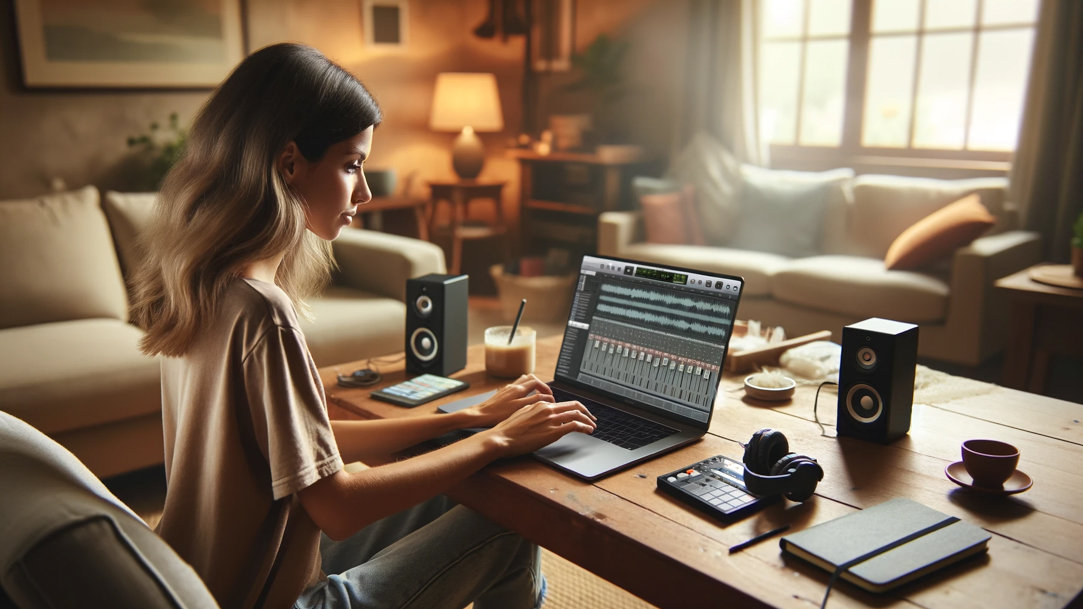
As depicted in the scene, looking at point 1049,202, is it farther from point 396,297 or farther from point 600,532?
point 600,532

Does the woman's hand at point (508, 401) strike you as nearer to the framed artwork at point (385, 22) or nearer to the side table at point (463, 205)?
the side table at point (463, 205)

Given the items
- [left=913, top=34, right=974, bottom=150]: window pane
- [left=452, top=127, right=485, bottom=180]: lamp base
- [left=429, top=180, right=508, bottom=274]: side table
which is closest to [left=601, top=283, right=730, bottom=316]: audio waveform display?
[left=913, top=34, right=974, bottom=150]: window pane

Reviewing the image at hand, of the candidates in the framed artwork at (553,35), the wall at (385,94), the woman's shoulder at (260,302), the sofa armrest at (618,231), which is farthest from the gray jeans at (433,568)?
the framed artwork at (553,35)

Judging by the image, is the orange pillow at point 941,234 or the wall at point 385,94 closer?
the orange pillow at point 941,234

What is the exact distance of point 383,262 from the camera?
10.4ft

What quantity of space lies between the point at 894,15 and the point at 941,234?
140cm

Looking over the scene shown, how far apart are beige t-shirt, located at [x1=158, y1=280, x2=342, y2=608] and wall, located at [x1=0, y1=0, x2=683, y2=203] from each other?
123 inches

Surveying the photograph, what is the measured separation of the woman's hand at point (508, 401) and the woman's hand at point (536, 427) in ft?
0.26

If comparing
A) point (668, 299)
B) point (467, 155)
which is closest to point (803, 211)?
point (467, 155)

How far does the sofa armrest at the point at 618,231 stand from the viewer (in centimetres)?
424

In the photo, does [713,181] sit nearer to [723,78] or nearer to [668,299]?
[723,78]

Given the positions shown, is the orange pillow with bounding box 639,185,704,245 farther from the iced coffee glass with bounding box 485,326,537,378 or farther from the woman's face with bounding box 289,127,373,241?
the woman's face with bounding box 289,127,373,241

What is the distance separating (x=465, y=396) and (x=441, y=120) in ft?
11.7

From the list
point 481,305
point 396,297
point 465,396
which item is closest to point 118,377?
point 396,297
